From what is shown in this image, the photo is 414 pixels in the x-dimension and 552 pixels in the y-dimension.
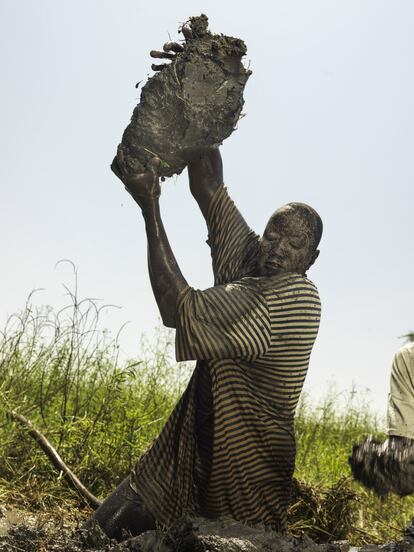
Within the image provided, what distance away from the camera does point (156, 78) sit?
3.88 metres

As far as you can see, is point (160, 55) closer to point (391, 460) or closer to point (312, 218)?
point (312, 218)

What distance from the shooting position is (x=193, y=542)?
137 inches

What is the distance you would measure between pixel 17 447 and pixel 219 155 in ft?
9.05

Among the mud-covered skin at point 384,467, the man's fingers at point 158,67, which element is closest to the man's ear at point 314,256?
the mud-covered skin at point 384,467

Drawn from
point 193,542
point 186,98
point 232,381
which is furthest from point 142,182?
point 193,542

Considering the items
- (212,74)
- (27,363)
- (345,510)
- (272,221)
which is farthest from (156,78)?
(27,363)

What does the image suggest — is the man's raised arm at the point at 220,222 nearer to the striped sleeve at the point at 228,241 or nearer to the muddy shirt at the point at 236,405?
the striped sleeve at the point at 228,241

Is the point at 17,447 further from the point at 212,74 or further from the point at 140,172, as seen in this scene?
the point at 212,74

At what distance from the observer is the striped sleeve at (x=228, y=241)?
404cm

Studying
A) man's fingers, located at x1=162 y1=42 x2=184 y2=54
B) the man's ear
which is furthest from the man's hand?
the man's ear

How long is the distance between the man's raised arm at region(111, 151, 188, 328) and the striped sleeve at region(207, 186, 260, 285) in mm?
468

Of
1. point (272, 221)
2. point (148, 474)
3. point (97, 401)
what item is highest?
point (272, 221)

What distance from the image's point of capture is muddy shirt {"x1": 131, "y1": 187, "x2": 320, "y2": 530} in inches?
142

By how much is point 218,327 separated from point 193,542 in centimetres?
95
